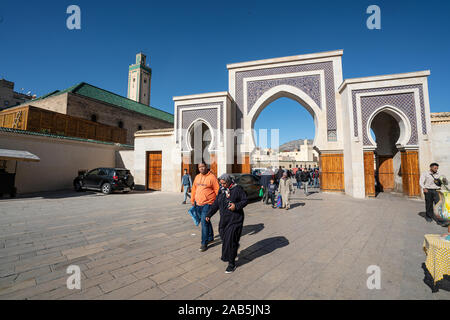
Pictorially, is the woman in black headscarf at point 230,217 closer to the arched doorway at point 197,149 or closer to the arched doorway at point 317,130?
the arched doorway at point 197,149

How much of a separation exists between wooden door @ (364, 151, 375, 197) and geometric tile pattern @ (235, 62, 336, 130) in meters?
2.48

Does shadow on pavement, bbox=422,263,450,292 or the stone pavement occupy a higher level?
shadow on pavement, bbox=422,263,450,292

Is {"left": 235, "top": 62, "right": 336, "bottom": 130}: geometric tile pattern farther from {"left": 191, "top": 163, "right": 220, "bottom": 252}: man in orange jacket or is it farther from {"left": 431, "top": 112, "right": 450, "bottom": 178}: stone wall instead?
{"left": 191, "top": 163, "right": 220, "bottom": 252}: man in orange jacket

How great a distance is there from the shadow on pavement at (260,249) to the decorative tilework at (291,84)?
10578 mm

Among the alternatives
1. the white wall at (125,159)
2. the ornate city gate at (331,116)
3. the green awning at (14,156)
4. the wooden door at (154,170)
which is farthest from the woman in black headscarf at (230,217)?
the white wall at (125,159)

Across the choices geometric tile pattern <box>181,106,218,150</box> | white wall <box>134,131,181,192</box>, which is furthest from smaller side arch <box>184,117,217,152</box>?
white wall <box>134,131,181,192</box>

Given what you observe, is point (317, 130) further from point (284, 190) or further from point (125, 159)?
point (125, 159)

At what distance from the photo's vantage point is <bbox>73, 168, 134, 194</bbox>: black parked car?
1091 centimetres

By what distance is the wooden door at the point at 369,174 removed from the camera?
9930mm

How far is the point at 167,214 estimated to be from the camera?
20.5 ft

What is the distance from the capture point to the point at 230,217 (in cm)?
294

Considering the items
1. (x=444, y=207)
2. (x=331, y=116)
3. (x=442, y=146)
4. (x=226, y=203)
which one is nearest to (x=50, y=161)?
(x=226, y=203)

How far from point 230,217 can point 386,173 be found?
1352 centimetres
